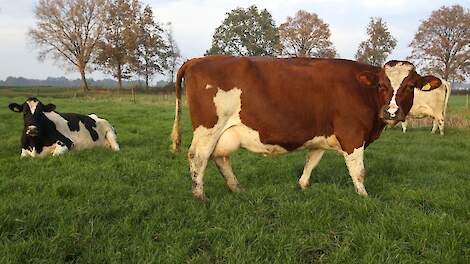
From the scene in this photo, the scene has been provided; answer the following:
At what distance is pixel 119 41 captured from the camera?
51.4m

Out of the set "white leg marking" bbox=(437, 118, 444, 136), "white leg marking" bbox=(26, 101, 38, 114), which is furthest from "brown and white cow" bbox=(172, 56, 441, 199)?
"white leg marking" bbox=(437, 118, 444, 136)

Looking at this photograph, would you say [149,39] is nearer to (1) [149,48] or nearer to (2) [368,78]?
(1) [149,48]

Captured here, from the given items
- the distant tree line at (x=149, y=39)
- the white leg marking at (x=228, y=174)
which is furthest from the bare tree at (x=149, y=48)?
the white leg marking at (x=228, y=174)

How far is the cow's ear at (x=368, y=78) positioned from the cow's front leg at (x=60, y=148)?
6532mm

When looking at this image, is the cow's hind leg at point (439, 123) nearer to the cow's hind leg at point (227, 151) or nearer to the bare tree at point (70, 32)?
the cow's hind leg at point (227, 151)

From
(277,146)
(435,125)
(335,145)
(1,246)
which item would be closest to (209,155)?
(277,146)

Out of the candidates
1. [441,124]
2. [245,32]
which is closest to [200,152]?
[441,124]

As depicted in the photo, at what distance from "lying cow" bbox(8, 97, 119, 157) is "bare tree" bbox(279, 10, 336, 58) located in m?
47.5

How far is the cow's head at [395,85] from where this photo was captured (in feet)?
19.0

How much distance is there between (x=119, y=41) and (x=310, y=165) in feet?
160

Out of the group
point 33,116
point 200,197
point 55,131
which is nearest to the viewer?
point 200,197

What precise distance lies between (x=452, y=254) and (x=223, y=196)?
3064mm

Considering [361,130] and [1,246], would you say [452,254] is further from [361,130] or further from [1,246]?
[1,246]

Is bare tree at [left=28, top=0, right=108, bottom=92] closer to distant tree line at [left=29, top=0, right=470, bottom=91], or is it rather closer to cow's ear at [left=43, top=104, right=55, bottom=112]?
distant tree line at [left=29, top=0, right=470, bottom=91]
